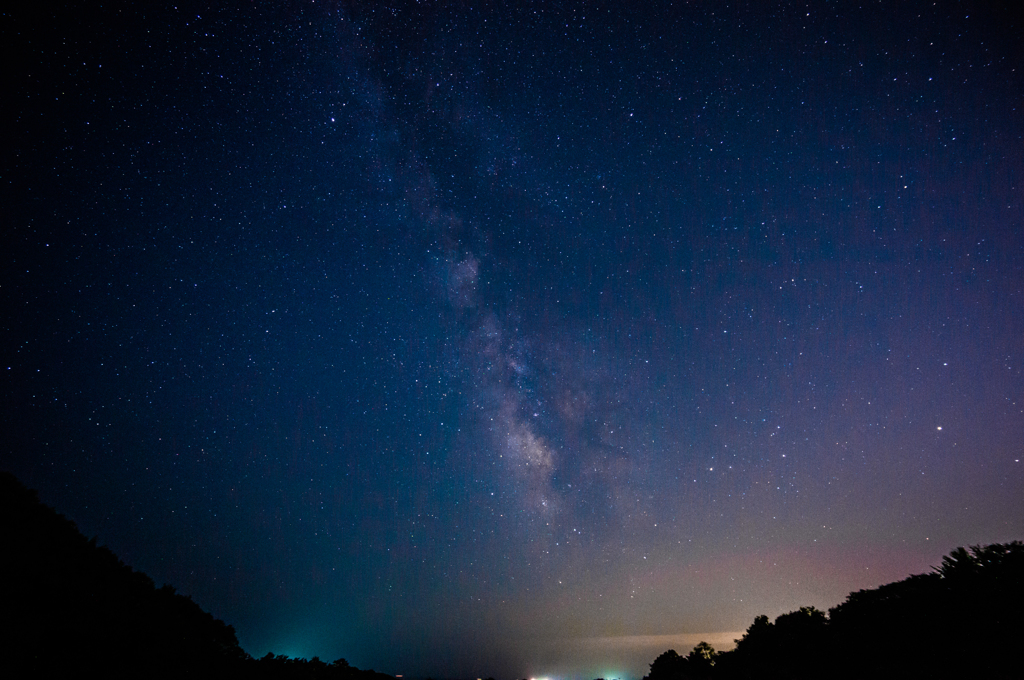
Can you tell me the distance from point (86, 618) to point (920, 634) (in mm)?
21466

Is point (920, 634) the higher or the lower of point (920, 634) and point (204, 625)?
the lower

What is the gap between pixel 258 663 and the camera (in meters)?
13.4

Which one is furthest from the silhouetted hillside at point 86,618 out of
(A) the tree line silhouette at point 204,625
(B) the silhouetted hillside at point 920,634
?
(B) the silhouetted hillside at point 920,634

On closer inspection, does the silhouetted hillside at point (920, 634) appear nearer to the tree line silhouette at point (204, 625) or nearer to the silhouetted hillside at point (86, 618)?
the tree line silhouette at point (204, 625)

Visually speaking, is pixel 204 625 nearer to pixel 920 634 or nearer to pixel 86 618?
pixel 86 618

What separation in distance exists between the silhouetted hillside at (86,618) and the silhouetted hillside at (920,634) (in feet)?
53.8

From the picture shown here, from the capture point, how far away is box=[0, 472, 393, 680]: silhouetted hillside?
8156mm

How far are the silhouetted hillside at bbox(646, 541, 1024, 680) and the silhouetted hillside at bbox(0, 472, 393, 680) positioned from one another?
1641cm

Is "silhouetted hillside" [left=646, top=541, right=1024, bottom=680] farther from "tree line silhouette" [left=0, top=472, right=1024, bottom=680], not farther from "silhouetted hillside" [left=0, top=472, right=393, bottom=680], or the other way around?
"silhouetted hillside" [left=0, top=472, right=393, bottom=680]

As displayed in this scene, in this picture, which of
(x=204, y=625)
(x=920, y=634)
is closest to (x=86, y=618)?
(x=204, y=625)

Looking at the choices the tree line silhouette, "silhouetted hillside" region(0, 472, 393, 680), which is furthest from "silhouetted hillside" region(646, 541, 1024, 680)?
"silhouetted hillside" region(0, 472, 393, 680)

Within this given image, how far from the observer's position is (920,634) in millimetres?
11969

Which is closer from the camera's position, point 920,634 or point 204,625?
point 920,634

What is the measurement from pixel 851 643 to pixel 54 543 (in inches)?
963
